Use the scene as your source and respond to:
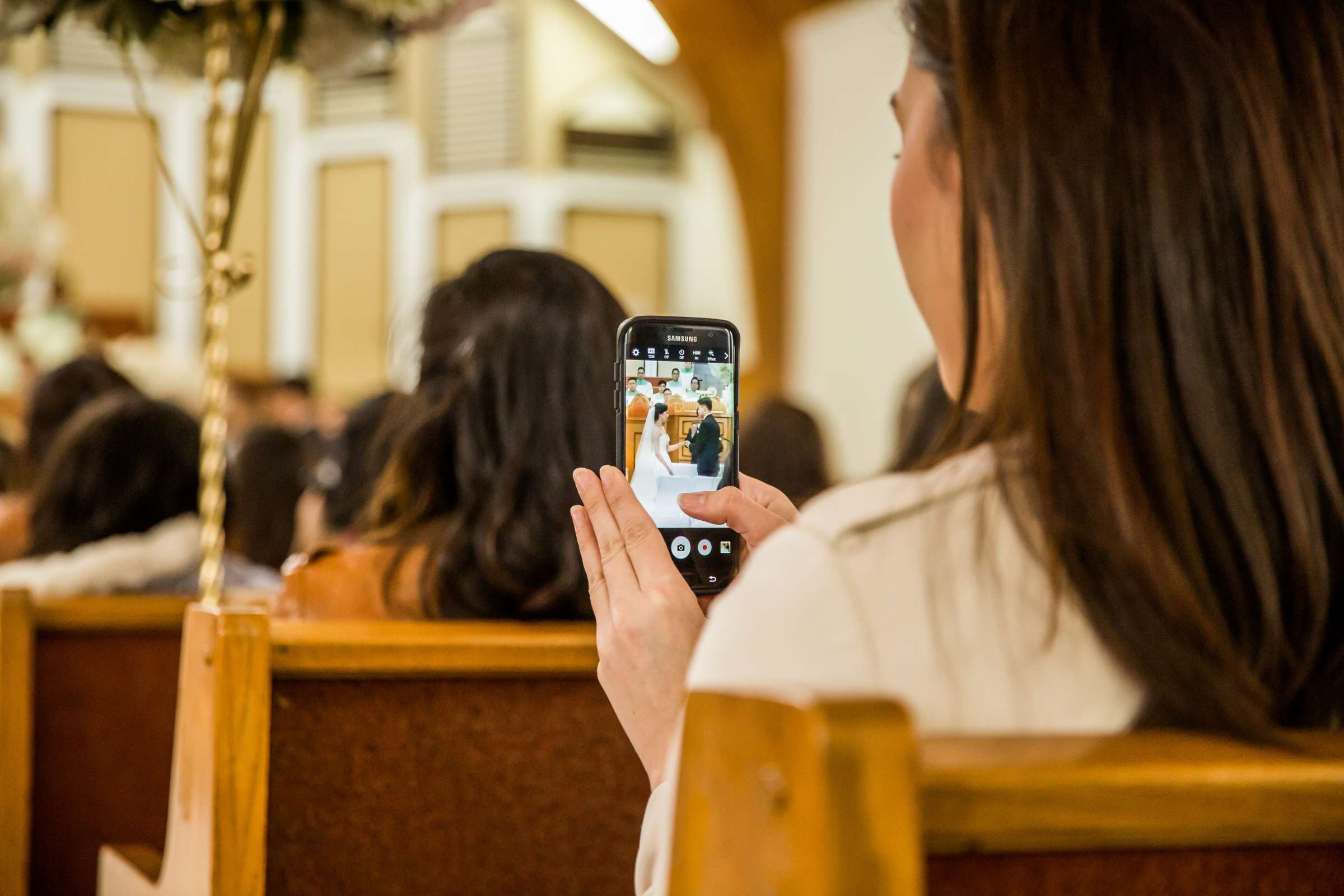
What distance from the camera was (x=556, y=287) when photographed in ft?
5.49

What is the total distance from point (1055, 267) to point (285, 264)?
9.34 m

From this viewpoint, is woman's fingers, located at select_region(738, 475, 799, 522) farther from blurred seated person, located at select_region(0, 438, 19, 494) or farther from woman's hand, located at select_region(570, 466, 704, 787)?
blurred seated person, located at select_region(0, 438, 19, 494)

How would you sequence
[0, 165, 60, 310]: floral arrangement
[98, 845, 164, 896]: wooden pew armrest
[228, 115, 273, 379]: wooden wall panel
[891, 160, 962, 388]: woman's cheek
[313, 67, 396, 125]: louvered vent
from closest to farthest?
[891, 160, 962, 388]: woman's cheek
[98, 845, 164, 896]: wooden pew armrest
[0, 165, 60, 310]: floral arrangement
[313, 67, 396, 125]: louvered vent
[228, 115, 273, 379]: wooden wall panel

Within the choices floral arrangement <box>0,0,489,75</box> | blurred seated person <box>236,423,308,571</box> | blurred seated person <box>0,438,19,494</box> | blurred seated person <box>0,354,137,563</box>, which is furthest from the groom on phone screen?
blurred seated person <box>0,438,19,494</box>

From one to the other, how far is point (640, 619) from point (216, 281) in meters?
1.24

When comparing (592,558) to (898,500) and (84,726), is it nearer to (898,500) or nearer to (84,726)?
(898,500)

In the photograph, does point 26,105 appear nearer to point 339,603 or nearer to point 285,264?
point 285,264

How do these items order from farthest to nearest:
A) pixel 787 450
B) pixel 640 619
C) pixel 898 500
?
pixel 787 450 → pixel 640 619 → pixel 898 500

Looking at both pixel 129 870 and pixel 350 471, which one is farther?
pixel 350 471

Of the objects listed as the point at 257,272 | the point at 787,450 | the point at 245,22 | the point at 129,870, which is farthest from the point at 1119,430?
the point at 257,272

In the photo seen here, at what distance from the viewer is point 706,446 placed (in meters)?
1.08

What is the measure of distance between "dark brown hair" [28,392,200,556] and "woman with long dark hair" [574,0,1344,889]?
1853 millimetres

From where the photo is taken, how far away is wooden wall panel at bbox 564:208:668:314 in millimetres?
9055

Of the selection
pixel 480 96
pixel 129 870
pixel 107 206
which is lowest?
pixel 129 870
